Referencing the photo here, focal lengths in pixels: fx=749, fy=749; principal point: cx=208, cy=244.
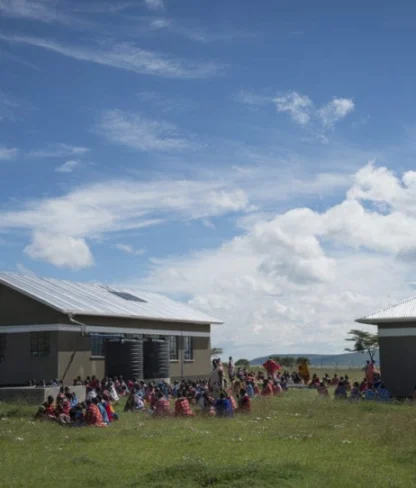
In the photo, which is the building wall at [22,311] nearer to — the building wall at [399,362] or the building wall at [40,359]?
the building wall at [40,359]

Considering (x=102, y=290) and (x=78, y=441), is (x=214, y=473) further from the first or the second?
(x=102, y=290)

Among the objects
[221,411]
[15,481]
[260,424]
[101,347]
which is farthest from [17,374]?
[15,481]

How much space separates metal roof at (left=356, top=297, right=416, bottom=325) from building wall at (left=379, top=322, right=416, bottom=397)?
0.43m

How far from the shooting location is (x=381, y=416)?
68.4ft

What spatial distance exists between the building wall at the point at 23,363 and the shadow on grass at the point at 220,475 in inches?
751

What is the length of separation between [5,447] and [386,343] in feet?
57.3

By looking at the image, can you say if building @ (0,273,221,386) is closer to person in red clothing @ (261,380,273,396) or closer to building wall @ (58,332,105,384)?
building wall @ (58,332,105,384)

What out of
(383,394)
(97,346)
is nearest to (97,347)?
(97,346)

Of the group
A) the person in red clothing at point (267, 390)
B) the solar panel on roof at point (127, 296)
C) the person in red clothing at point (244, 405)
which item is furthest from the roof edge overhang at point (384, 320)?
the solar panel on roof at point (127, 296)

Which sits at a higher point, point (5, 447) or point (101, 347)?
point (101, 347)

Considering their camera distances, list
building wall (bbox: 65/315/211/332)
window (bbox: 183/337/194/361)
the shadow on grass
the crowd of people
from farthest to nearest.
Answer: window (bbox: 183/337/194/361)
building wall (bbox: 65/315/211/332)
the crowd of people
the shadow on grass

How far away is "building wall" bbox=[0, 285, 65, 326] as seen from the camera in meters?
31.1

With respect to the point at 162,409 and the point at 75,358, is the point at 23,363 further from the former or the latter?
the point at 162,409

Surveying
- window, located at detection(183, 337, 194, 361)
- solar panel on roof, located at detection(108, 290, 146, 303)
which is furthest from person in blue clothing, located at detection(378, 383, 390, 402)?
solar panel on roof, located at detection(108, 290, 146, 303)
